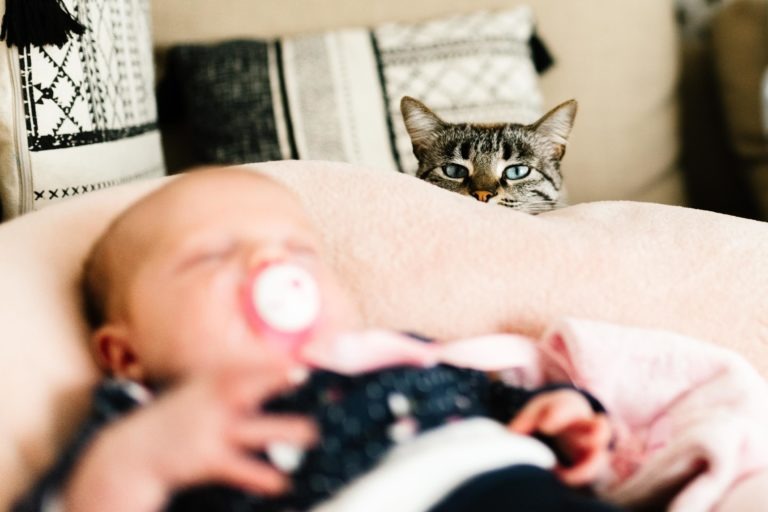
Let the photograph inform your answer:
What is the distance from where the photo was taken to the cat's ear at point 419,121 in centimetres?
133

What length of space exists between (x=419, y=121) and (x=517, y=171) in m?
0.21

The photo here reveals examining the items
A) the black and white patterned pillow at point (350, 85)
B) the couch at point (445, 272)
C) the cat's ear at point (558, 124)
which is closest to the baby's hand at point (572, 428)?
the couch at point (445, 272)

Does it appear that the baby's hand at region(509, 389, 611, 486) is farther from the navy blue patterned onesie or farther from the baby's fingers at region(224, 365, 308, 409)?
the baby's fingers at region(224, 365, 308, 409)

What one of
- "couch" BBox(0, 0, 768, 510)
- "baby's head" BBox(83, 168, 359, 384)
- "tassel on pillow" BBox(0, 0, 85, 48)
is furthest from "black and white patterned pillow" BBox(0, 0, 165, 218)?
"baby's head" BBox(83, 168, 359, 384)

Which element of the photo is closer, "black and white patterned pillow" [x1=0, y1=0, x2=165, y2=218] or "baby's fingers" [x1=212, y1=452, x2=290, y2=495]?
"baby's fingers" [x1=212, y1=452, x2=290, y2=495]

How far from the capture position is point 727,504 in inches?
22.9

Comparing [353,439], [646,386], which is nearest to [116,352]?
[353,439]

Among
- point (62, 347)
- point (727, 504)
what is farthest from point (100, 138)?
point (727, 504)

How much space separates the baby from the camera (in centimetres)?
49

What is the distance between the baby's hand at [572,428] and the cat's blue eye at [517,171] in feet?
2.44

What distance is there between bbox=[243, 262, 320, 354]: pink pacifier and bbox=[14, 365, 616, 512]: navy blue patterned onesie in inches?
1.6

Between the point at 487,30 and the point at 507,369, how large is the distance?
98 centimetres

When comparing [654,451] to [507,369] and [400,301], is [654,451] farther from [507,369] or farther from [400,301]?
[400,301]

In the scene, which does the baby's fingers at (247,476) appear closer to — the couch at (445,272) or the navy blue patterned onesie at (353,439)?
the navy blue patterned onesie at (353,439)
